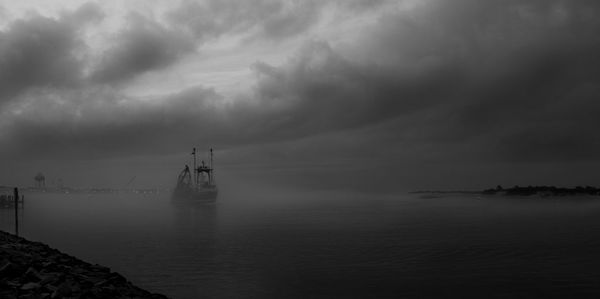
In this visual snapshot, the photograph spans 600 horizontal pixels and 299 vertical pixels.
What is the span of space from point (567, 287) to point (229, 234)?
4393 centimetres

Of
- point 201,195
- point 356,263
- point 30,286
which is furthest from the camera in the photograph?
point 201,195

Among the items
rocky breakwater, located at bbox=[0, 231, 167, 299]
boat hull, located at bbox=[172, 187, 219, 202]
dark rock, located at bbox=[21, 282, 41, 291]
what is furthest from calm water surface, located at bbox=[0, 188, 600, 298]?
boat hull, located at bbox=[172, 187, 219, 202]

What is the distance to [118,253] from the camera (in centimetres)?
4391

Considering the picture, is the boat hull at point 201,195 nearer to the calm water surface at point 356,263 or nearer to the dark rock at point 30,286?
the calm water surface at point 356,263

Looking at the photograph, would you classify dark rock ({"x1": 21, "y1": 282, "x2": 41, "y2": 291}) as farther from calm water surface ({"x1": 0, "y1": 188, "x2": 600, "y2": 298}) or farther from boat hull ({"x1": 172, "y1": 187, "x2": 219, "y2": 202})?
boat hull ({"x1": 172, "y1": 187, "x2": 219, "y2": 202})

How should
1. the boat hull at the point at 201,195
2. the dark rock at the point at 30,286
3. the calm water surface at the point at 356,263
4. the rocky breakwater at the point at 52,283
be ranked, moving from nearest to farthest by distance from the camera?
1. the rocky breakwater at the point at 52,283
2. the dark rock at the point at 30,286
3. the calm water surface at the point at 356,263
4. the boat hull at the point at 201,195

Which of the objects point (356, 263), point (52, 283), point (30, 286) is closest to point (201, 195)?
point (356, 263)

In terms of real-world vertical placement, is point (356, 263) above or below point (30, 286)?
below

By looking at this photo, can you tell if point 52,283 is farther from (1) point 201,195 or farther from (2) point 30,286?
(1) point 201,195

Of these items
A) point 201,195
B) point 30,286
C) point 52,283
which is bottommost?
point 201,195

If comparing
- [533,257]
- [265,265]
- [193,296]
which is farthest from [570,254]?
[193,296]

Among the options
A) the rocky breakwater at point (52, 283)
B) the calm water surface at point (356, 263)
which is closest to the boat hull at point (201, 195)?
the calm water surface at point (356, 263)

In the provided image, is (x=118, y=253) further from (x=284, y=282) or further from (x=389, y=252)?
(x=389, y=252)

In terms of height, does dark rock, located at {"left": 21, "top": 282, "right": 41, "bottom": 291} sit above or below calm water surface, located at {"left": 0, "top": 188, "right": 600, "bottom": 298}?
above
